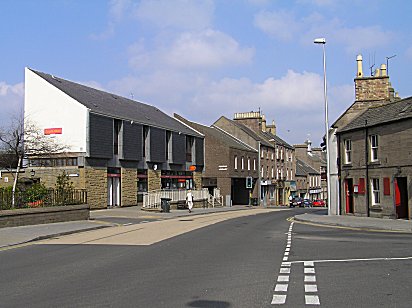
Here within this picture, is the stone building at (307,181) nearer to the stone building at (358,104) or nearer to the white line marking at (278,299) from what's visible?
the stone building at (358,104)

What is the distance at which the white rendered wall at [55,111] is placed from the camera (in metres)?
37.9

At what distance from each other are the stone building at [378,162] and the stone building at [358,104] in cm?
67

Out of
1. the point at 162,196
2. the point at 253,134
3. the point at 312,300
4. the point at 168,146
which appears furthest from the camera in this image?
the point at 253,134

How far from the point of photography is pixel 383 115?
28.3 m

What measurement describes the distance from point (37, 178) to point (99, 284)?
31226 millimetres

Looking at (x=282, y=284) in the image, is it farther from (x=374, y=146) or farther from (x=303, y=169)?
(x=303, y=169)

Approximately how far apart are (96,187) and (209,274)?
95.5 feet

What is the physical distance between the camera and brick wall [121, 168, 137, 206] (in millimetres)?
41719

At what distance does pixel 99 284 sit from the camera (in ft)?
30.3

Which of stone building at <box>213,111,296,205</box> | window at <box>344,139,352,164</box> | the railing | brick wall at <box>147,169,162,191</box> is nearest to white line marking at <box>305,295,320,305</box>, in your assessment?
window at <box>344,139,352,164</box>

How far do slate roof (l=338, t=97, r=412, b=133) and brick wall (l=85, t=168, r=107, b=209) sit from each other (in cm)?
1764

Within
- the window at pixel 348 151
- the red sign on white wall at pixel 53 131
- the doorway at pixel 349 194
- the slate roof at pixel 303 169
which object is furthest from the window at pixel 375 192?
the slate roof at pixel 303 169

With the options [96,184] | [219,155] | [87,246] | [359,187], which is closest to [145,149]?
[96,184]

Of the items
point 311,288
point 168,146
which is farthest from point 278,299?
point 168,146
